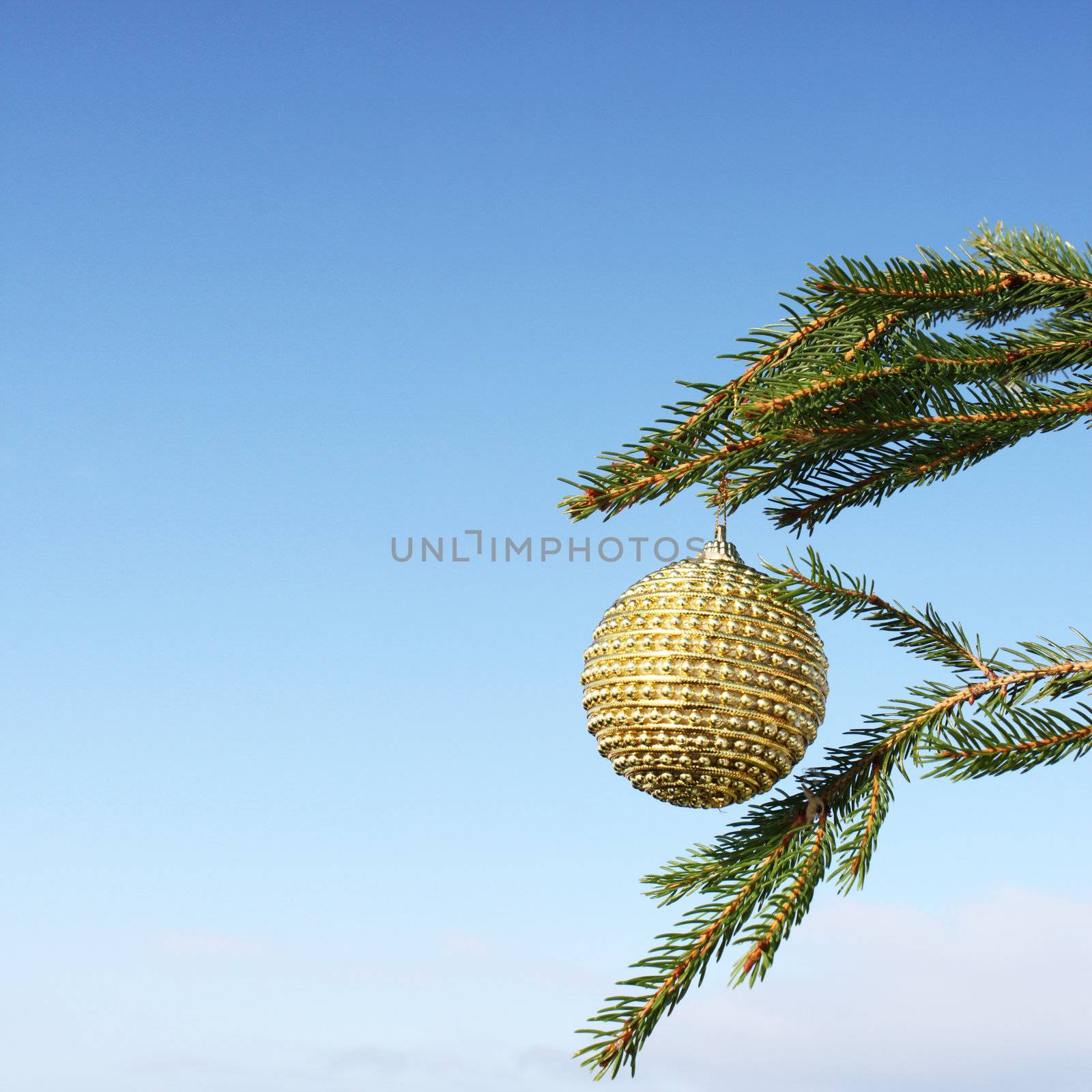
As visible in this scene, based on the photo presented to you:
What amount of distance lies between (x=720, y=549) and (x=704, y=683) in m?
0.56

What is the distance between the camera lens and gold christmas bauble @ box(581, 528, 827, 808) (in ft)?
10.5

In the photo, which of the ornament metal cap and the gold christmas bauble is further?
the ornament metal cap

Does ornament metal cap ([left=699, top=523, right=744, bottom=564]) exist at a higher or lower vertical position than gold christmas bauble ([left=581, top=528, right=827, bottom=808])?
higher

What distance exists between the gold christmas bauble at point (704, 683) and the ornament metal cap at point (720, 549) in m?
0.13

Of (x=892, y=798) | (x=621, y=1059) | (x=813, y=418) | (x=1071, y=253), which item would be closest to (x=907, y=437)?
(x=813, y=418)

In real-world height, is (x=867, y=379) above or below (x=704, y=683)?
above

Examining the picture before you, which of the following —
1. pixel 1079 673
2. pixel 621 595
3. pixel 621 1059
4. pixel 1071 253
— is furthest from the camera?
pixel 1071 253

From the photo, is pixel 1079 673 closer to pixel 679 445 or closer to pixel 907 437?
pixel 907 437

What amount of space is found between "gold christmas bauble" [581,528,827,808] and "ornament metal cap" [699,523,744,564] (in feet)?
0.42

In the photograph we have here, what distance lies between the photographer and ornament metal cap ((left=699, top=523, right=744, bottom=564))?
11.8ft

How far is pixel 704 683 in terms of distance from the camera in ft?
10.5

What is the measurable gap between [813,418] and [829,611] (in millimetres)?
542

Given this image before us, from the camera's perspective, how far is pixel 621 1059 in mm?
2945

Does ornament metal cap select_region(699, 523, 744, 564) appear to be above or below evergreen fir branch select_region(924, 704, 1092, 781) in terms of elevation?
above
